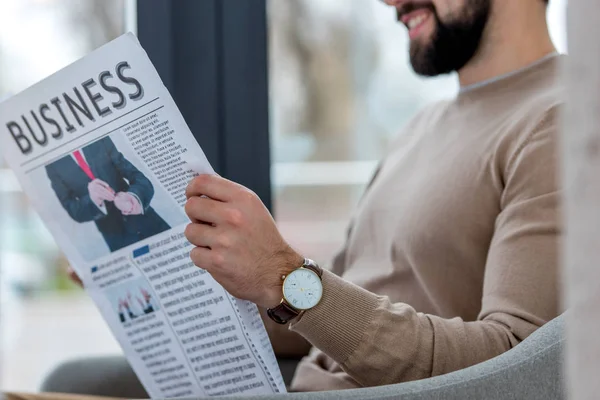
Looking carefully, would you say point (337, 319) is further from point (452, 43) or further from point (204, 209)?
point (452, 43)

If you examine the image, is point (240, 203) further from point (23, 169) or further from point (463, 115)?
point (463, 115)

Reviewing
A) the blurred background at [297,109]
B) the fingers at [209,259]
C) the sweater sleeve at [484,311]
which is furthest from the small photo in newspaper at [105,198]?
the blurred background at [297,109]

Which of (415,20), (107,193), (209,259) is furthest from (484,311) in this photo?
(415,20)

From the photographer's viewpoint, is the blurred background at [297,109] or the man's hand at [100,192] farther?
the blurred background at [297,109]

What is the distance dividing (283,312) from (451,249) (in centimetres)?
34

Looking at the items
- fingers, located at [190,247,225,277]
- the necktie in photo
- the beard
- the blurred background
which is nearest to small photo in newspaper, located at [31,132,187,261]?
the necktie in photo

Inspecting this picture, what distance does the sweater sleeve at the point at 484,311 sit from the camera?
0.92m

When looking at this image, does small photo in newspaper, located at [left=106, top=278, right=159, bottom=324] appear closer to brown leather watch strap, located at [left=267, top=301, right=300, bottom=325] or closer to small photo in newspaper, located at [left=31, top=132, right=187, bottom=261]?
small photo in newspaper, located at [left=31, top=132, right=187, bottom=261]

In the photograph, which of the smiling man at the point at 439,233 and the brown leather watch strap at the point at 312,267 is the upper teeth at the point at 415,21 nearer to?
the smiling man at the point at 439,233

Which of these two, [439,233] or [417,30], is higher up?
[417,30]

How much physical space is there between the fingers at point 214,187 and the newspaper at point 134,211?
0.02 m

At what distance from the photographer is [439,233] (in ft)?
3.84

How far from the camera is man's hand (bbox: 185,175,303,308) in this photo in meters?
0.85

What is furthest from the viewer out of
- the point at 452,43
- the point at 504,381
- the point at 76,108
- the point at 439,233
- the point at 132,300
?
the point at 452,43
